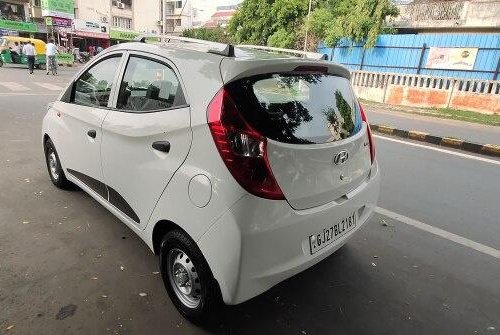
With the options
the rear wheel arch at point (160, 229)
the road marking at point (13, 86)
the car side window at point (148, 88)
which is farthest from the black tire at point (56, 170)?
the road marking at point (13, 86)

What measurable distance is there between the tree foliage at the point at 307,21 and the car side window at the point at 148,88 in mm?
17215

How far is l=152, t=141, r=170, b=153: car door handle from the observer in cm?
230

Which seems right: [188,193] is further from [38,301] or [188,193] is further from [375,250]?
[375,250]

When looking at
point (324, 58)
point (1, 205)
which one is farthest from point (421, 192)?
point (1, 205)

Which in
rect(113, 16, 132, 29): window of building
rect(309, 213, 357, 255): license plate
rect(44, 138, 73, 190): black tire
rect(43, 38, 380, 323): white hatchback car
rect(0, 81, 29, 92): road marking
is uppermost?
rect(113, 16, 132, 29): window of building

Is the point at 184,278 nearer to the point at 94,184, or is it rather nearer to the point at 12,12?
the point at 94,184

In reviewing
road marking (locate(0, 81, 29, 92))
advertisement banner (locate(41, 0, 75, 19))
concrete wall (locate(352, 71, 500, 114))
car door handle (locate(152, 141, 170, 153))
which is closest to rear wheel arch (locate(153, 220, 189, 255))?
car door handle (locate(152, 141, 170, 153))

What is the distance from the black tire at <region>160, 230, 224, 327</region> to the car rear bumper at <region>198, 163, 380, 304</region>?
0.38ft

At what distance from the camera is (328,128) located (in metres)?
2.44

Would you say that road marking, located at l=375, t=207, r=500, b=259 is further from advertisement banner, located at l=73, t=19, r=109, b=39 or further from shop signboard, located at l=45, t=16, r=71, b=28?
shop signboard, located at l=45, t=16, r=71, b=28

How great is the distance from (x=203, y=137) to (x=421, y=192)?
3.94 meters

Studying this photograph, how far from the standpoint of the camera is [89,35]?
4209 centimetres

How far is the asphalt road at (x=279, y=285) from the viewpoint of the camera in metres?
2.42

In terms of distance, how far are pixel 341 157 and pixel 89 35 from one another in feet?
152
